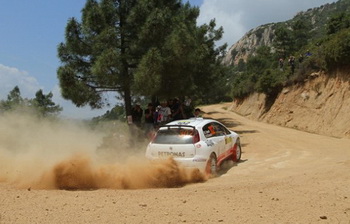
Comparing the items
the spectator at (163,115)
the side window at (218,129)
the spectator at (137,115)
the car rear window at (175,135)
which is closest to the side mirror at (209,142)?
the car rear window at (175,135)

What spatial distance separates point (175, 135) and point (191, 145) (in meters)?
0.65

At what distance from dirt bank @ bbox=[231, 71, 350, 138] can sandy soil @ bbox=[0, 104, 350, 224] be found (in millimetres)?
13615

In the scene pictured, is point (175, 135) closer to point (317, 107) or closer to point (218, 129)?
point (218, 129)

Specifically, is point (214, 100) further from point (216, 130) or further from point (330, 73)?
point (216, 130)

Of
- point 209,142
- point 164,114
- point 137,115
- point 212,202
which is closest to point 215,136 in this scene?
point 209,142

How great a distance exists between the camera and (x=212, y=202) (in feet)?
21.4

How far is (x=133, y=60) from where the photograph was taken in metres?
17.5

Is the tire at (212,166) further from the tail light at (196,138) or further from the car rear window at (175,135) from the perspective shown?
the car rear window at (175,135)

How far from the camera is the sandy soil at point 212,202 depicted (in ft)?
18.1

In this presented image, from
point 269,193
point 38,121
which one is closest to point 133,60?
point 38,121

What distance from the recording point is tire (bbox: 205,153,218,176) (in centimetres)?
935

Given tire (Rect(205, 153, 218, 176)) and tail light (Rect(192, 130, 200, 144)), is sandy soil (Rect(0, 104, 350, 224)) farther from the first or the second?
tail light (Rect(192, 130, 200, 144))

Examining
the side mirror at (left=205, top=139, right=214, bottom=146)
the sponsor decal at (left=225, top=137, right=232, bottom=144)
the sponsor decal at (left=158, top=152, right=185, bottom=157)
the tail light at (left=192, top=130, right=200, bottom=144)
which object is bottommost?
the sponsor decal at (left=158, top=152, right=185, bottom=157)

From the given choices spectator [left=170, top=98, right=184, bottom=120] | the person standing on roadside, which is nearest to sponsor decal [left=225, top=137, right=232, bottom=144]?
spectator [left=170, top=98, right=184, bottom=120]
